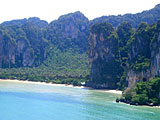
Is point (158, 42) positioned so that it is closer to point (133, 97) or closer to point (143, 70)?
point (143, 70)

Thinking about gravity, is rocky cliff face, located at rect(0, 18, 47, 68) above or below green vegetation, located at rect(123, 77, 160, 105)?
above

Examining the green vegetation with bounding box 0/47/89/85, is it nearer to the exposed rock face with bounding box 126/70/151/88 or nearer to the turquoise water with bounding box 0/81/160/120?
the exposed rock face with bounding box 126/70/151/88

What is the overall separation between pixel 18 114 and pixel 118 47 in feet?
208

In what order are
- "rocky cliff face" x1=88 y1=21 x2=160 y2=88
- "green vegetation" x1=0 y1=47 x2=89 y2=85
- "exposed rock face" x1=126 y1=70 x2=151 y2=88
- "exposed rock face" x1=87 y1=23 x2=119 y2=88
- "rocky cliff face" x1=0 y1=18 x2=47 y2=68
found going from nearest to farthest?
"exposed rock face" x1=126 y1=70 x2=151 y2=88 → "rocky cliff face" x1=88 y1=21 x2=160 y2=88 → "exposed rock face" x1=87 y1=23 x2=119 y2=88 → "green vegetation" x1=0 y1=47 x2=89 y2=85 → "rocky cliff face" x1=0 y1=18 x2=47 y2=68

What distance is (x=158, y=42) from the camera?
67688mm

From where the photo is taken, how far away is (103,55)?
350ft

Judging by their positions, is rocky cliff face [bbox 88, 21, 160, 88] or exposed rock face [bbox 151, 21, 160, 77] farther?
rocky cliff face [bbox 88, 21, 160, 88]

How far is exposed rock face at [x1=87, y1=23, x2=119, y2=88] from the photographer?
333 feet

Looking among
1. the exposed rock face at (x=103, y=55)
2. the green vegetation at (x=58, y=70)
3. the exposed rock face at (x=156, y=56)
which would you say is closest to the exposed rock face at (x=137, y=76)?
the exposed rock face at (x=156, y=56)

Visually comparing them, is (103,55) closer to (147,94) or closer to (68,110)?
(147,94)

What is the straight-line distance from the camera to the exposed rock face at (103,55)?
101394 millimetres

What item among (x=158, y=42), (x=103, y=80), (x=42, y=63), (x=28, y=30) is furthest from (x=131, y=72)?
(x=28, y=30)

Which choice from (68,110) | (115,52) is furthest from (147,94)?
(115,52)

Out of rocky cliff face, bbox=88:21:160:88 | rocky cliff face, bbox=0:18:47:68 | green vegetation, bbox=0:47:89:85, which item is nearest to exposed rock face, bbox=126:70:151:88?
rocky cliff face, bbox=88:21:160:88
